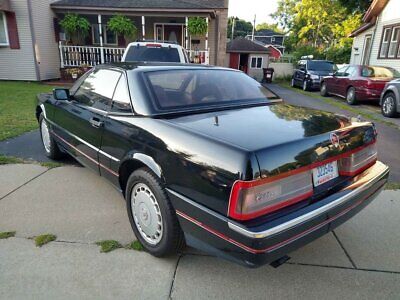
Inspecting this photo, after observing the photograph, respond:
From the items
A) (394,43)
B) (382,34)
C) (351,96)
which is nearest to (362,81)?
(351,96)

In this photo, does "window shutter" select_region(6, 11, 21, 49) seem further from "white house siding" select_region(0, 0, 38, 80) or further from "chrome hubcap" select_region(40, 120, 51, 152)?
"chrome hubcap" select_region(40, 120, 51, 152)

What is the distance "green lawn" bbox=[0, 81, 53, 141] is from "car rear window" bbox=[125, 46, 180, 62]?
9.59 ft

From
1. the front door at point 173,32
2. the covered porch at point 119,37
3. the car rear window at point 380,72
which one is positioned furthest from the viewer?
the front door at point 173,32

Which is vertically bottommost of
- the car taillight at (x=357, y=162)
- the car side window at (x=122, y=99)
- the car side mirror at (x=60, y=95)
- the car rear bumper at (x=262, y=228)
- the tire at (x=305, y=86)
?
the tire at (x=305, y=86)

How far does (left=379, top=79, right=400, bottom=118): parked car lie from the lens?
8.70 meters

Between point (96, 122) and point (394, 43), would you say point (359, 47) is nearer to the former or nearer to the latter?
point (394, 43)

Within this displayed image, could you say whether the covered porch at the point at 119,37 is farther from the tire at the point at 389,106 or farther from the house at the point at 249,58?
the house at the point at 249,58

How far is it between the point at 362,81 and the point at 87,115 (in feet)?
34.1

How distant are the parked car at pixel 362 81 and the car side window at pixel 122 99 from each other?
1008 cm

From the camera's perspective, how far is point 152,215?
2.67 m

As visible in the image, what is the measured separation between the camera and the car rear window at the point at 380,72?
36.3ft

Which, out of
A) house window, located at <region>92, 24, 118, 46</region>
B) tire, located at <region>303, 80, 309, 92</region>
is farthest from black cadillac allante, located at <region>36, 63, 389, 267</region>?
house window, located at <region>92, 24, 118, 46</region>

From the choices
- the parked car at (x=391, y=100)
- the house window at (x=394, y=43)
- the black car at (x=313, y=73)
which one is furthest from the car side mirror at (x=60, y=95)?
the house window at (x=394, y=43)

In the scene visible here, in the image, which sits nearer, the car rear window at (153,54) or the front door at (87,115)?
the front door at (87,115)
